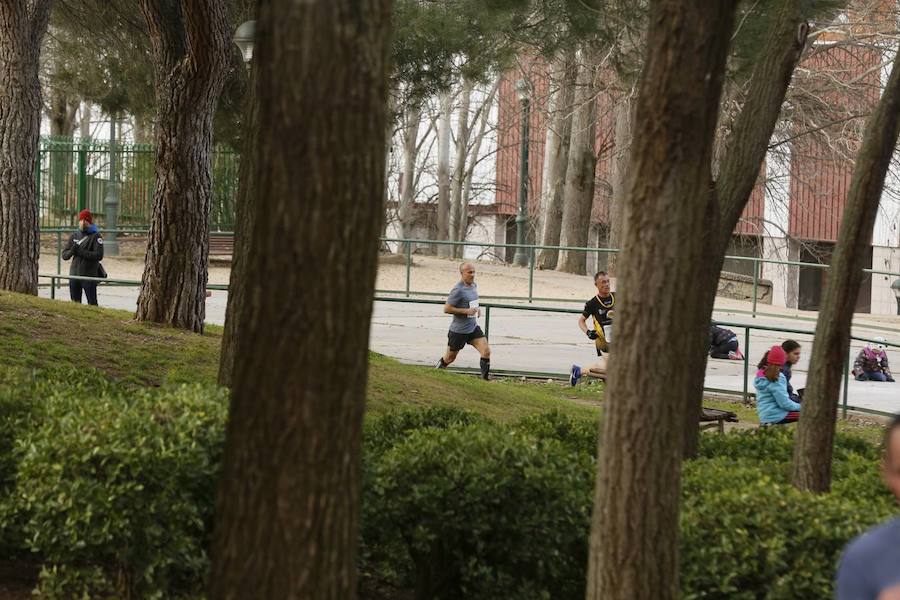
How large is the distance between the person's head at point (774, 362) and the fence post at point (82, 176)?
18.9 meters

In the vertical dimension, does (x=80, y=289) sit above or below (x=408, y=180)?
below

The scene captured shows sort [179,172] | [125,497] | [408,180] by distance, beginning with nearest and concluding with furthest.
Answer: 1. [125,497]
2. [179,172]
3. [408,180]

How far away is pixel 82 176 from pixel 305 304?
24.8 metres

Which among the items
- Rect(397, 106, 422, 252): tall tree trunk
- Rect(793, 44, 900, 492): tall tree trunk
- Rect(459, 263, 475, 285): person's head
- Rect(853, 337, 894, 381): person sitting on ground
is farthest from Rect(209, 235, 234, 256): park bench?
Rect(793, 44, 900, 492): tall tree trunk

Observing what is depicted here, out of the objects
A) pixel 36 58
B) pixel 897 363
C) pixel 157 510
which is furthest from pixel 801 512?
pixel 897 363

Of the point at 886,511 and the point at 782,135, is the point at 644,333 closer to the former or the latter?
the point at 886,511

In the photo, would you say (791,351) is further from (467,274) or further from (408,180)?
(408,180)

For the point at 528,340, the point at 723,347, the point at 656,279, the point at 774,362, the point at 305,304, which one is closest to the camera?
the point at 305,304

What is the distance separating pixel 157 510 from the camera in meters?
4.35

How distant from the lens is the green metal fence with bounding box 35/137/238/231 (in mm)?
26250

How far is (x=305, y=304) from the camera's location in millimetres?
2850

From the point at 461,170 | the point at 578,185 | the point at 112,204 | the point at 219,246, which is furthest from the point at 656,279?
the point at 461,170

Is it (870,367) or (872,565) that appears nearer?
(872,565)

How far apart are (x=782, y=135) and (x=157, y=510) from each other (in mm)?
26609
